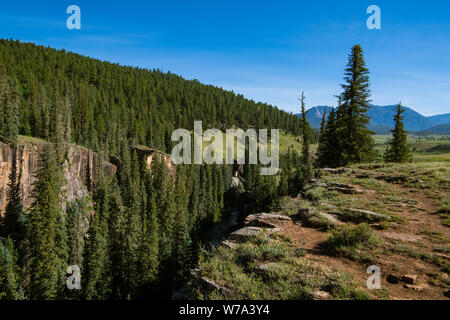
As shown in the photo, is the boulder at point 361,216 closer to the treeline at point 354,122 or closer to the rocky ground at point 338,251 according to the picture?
the rocky ground at point 338,251

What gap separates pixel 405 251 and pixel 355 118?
26192 mm

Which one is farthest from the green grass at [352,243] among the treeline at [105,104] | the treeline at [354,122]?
the treeline at [105,104]

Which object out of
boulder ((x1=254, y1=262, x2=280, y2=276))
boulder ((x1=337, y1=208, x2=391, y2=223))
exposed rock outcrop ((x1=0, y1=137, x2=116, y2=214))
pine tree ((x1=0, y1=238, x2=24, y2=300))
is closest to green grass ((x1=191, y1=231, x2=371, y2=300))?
boulder ((x1=254, y1=262, x2=280, y2=276))

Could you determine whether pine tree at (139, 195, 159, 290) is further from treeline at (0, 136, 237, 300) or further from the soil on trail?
the soil on trail

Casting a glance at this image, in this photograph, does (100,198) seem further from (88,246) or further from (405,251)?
(405,251)

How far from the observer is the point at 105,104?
116500 mm

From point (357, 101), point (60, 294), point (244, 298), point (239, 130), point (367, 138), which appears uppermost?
point (239, 130)

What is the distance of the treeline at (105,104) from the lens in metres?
85.9

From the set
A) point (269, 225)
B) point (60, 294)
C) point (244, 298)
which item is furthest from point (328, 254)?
point (60, 294)

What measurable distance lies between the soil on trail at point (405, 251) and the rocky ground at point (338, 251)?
3 cm

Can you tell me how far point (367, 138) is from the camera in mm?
32469
